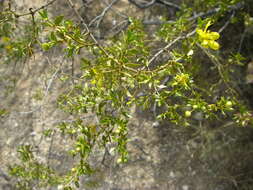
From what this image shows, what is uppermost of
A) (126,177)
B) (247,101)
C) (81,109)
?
(81,109)

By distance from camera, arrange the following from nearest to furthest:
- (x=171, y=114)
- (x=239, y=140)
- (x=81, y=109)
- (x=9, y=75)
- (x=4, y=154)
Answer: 1. (x=171, y=114)
2. (x=81, y=109)
3. (x=239, y=140)
4. (x=4, y=154)
5. (x=9, y=75)

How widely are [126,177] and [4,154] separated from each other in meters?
1.36

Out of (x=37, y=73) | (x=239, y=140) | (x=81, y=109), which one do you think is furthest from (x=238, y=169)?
(x=37, y=73)

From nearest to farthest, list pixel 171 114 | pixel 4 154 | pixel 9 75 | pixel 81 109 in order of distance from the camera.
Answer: pixel 171 114 < pixel 81 109 < pixel 4 154 < pixel 9 75

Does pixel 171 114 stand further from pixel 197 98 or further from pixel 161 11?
pixel 161 11

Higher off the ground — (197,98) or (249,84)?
(197,98)

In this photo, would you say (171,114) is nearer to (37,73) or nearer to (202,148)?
(202,148)

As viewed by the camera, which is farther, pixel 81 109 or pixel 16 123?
pixel 16 123

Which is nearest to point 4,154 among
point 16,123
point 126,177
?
point 16,123

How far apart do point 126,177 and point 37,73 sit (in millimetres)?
1552

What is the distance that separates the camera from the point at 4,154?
309 cm

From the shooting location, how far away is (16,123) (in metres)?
3.20

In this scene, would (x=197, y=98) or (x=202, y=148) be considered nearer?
(x=197, y=98)

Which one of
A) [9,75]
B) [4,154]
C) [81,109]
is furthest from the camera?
[9,75]
